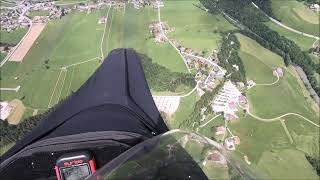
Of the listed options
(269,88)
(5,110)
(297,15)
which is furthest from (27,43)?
(297,15)

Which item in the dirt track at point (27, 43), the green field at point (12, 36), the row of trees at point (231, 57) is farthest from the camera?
the green field at point (12, 36)

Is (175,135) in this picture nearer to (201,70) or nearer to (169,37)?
(201,70)

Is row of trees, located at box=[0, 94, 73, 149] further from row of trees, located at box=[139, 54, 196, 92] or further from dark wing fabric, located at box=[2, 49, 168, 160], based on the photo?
dark wing fabric, located at box=[2, 49, 168, 160]

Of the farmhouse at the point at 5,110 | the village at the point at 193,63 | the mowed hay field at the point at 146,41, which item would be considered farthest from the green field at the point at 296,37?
the farmhouse at the point at 5,110

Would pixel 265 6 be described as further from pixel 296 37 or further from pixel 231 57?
pixel 231 57

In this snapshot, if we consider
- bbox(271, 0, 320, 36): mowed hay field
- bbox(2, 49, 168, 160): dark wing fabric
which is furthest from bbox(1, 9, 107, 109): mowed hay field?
bbox(2, 49, 168, 160): dark wing fabric

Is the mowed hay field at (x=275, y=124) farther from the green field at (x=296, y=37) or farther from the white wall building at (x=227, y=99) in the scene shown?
the green field at (x=296, y=37)

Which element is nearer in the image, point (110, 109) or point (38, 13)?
point (110, 109)
